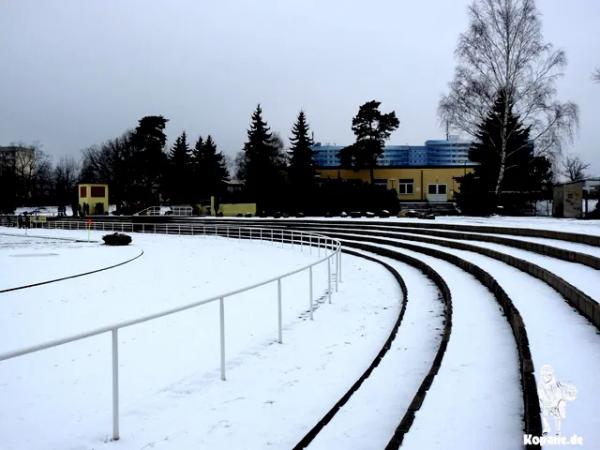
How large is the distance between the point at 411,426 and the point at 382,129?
2161 inches

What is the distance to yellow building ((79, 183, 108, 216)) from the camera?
64.2 m

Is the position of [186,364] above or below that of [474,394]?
below

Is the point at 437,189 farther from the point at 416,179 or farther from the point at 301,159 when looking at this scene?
the point at 301,159

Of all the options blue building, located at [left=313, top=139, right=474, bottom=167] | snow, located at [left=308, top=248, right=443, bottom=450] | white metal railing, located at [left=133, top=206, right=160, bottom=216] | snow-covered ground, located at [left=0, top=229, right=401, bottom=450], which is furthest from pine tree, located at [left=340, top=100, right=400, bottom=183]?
blue building, located at [left=313, top=139, right=474, bottom=167]

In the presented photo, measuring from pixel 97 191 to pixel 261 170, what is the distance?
80.4 ft

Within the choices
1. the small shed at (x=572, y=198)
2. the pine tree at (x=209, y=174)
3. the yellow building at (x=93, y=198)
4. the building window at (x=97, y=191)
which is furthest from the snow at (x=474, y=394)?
the building window at (x=97, y=191)

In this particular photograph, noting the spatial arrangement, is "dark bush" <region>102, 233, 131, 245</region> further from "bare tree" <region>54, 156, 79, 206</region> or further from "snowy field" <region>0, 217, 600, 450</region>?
"bare tree" <region>54, 156, 79, 206</region>

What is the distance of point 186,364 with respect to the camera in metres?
7.29

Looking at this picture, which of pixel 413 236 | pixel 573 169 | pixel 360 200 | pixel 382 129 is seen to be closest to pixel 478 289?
pixel 413 236

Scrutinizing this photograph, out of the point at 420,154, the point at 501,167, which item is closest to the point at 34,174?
the point at 501,167

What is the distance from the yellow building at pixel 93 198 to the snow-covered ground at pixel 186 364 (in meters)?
52.5

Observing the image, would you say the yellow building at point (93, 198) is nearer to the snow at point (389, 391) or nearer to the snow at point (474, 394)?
the snow at point (389, 391)

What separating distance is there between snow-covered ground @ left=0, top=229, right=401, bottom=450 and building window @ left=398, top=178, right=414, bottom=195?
151ft

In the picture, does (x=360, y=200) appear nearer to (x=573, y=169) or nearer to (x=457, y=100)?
(x=457, y=100)
